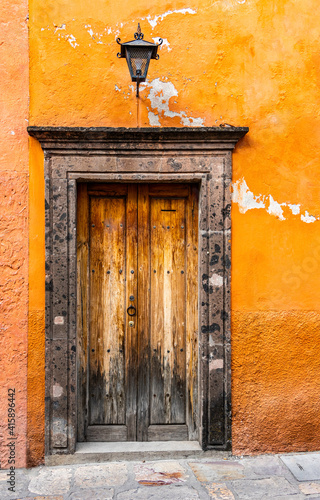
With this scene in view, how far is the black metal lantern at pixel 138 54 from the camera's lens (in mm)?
2990

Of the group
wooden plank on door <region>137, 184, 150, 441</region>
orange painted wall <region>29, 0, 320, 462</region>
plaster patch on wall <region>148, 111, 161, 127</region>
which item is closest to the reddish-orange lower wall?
orange painted wall <region>29, 0, 320, 462</region>

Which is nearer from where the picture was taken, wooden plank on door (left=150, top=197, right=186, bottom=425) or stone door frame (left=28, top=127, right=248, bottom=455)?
stone door frame (left=28, top=127, right=248, bottom=455)

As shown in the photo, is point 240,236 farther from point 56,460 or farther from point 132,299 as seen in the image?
point 56,460

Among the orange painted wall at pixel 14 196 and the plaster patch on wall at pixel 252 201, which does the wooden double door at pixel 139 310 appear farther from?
the orange painted wall at pixel 14 196

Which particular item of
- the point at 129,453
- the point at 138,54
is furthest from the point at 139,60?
the point at 129,453

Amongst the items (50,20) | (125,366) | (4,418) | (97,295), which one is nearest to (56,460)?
(4,418)

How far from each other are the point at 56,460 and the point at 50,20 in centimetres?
360

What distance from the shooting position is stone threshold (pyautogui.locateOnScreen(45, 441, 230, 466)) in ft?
10.6

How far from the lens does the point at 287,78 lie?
335 cm

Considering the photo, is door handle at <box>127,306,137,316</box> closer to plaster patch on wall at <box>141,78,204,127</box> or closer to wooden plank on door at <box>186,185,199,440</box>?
wooden plank on door at <box>186,185,199,440</box>

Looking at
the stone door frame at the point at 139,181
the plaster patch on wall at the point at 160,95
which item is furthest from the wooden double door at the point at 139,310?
the plaster patch on wall at the point at 160,95

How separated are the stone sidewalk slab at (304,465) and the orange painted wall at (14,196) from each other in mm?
2144

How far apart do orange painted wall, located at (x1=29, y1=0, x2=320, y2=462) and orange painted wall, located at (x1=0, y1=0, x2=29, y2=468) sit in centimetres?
9

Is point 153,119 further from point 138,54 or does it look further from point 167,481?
point 167,481
